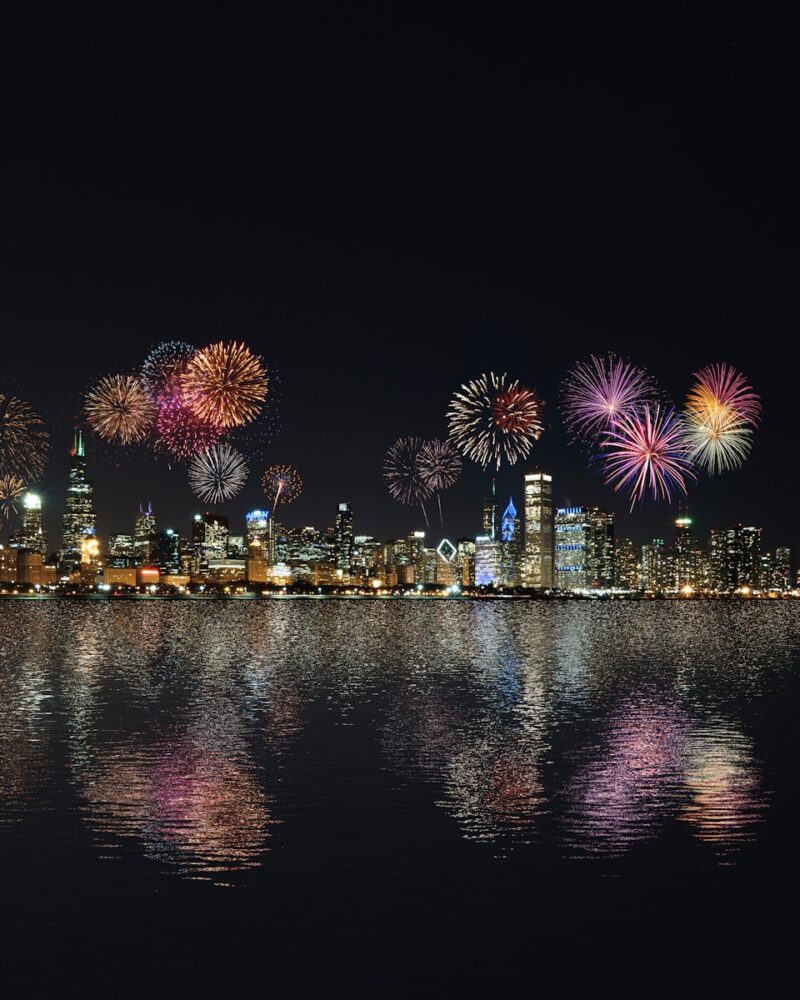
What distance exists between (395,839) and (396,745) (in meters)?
12.5

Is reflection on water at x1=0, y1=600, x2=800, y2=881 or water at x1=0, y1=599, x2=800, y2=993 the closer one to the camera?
water at x1=0, y1=599, x2=800, y2=993

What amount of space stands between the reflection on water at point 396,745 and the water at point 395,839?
4.6 inches

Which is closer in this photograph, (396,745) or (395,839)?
(395,839)

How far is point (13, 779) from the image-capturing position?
28203 millimetres

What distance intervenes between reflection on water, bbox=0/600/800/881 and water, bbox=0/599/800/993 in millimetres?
116

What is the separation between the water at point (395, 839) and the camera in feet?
53.2

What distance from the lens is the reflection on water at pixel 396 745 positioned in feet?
76.4

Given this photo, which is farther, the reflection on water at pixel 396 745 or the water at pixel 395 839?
the reflection on water at pixel 396 745

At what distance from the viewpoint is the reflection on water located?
23281mm

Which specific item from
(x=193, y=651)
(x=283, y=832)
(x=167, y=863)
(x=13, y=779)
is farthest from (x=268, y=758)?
(x=193, y=651)

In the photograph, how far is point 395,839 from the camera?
74.1 feet

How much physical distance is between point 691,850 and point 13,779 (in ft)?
50.6

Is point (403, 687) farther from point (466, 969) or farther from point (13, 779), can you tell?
point (466, 969)

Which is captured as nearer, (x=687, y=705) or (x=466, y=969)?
(x=466, y=969)
